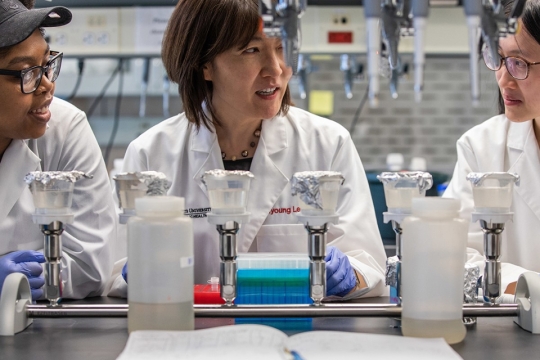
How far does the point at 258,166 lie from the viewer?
78.9 inches

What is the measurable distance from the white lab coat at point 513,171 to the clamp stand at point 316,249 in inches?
30.9

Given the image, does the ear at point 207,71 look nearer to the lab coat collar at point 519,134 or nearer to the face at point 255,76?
the face at point 255,76

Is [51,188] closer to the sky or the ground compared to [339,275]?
closer to the sky

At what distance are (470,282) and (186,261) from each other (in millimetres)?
604

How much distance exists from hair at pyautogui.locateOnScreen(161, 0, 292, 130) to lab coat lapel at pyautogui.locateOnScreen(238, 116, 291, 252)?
93 millimetres

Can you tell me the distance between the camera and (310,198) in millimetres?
1264

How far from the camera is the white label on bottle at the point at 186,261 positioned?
1.19m

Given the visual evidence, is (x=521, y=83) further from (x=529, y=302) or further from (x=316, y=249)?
(x=316, y=249)

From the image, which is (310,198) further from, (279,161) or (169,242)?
(279,161)

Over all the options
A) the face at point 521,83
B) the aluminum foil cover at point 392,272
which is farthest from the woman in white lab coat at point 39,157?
the face at point 521,83

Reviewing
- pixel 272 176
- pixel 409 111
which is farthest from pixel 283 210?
pixel 409 111

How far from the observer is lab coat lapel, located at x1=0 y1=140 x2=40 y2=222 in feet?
5.81

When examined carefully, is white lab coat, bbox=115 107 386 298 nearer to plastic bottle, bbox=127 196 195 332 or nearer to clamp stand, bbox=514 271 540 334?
clamp stand, bbox=514 271 540 334

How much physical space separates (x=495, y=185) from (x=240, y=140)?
98 cm
